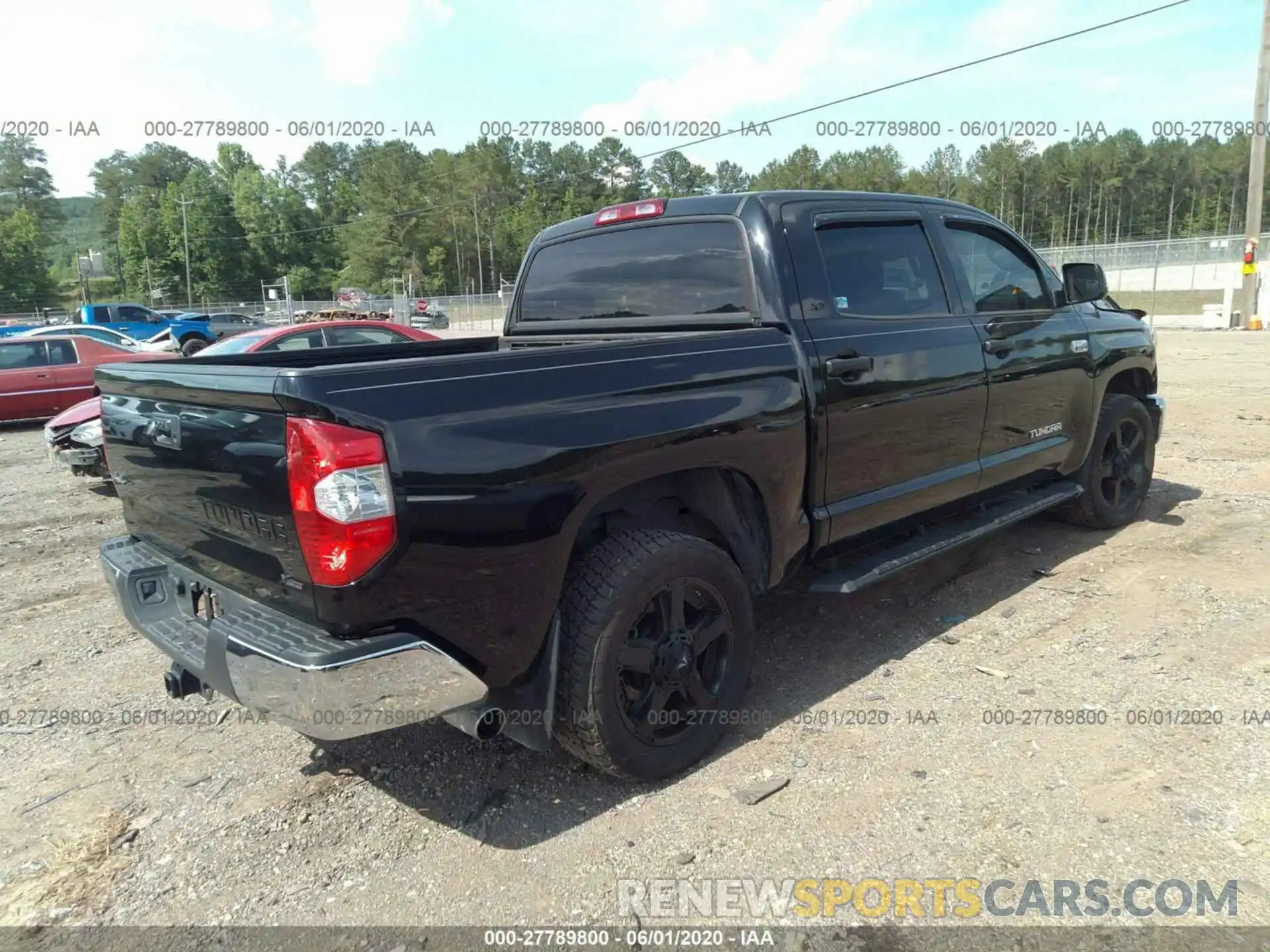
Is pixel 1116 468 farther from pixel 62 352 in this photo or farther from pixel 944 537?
pixel 62 352

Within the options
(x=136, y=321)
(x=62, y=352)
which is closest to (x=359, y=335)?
(x=62, y=352)

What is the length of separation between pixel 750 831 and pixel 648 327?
7.01 ft

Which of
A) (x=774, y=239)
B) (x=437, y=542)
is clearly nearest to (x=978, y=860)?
(x=437, y=542)

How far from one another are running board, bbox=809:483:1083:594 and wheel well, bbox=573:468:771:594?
422mm

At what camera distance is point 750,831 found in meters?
2.68

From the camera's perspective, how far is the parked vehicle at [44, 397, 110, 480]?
7.54m

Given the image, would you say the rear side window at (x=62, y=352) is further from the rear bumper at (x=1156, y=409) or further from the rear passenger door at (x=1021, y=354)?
the rear bumper at (x=1156, y=409)

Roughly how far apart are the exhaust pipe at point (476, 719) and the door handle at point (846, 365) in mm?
1821

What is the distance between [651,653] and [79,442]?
6.97 m

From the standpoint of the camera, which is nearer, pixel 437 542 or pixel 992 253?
pixel 437 542

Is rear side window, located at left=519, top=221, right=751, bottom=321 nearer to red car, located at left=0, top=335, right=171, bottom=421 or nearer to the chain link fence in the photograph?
red car, located at left=0, top=335, right=171, bottom=421

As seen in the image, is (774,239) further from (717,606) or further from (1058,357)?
(1058,357)

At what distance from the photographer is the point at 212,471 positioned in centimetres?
251

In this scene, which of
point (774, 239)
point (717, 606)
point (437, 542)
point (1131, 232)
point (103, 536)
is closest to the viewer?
point (437, 542)
